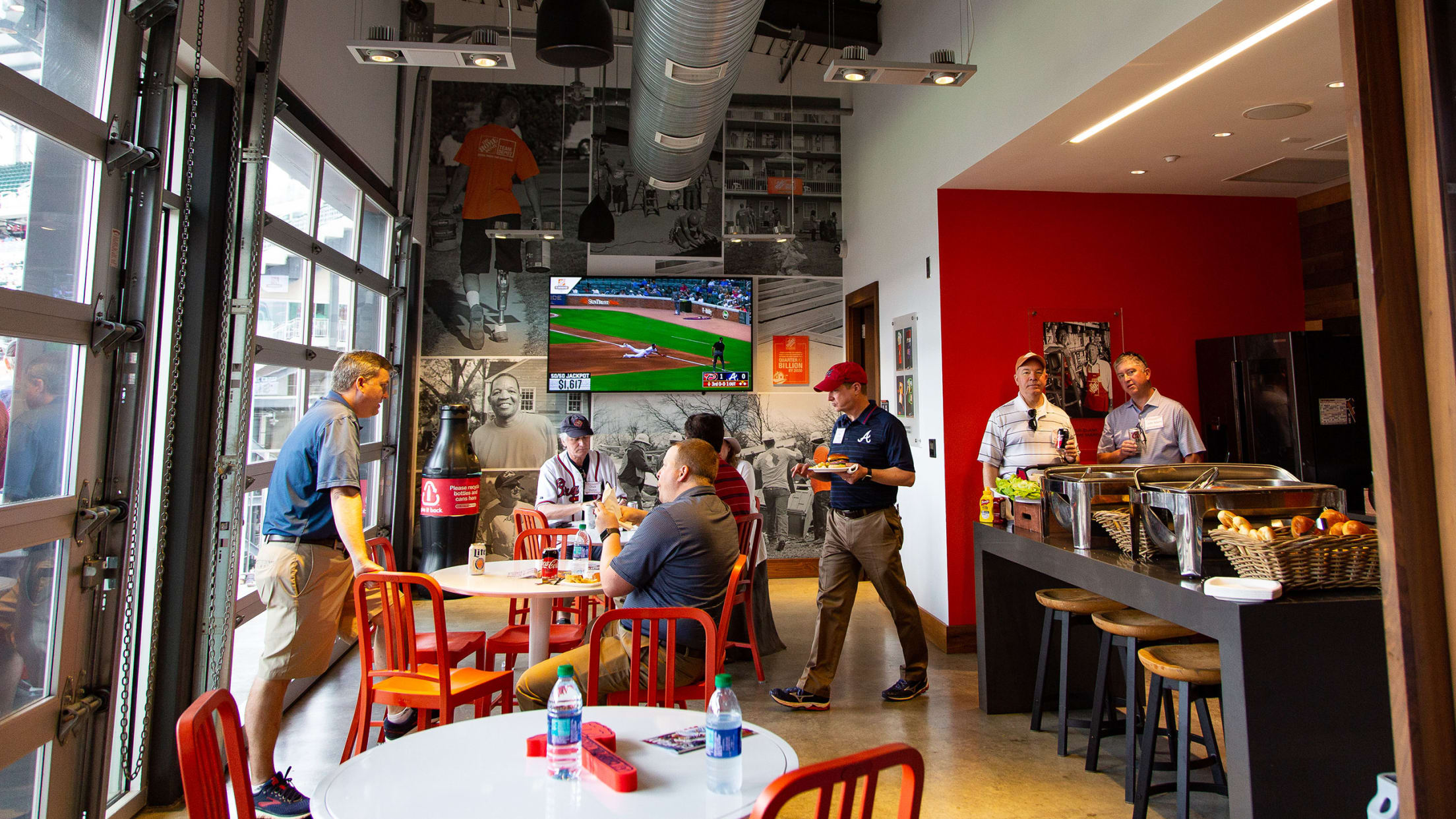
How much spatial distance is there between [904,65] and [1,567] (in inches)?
160

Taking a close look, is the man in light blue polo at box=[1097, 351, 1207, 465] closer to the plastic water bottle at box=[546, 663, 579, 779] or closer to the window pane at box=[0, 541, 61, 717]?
the plastic water bottle at box=[546, 663, 579, 779]

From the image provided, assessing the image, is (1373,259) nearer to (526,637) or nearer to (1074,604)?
(1074,604)

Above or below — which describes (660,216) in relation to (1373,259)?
above

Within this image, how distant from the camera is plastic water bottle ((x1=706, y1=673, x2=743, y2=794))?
1657 millimetres

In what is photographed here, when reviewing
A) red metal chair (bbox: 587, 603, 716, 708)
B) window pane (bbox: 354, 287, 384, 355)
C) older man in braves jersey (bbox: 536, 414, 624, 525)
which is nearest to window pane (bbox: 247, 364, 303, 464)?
window pane (bbox: 354, 287, 384, 355)

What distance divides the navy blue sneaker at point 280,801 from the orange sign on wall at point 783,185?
653cm

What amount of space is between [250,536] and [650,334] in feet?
13.7

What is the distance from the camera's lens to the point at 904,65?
4016mm

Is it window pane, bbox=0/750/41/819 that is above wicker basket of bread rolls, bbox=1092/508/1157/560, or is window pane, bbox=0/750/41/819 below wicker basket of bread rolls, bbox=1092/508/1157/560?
below

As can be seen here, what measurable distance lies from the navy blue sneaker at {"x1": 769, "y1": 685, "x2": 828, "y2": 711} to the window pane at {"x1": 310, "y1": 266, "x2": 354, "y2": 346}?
345 cm

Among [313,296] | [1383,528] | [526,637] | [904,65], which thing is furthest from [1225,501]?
[313,296]

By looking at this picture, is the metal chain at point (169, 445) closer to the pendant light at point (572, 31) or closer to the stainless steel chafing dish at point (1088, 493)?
the pendant light at point (572, 31)

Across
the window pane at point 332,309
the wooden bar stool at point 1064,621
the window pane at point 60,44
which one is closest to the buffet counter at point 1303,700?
the wooden bar stool at point 1064,621

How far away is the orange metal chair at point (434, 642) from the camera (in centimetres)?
362
